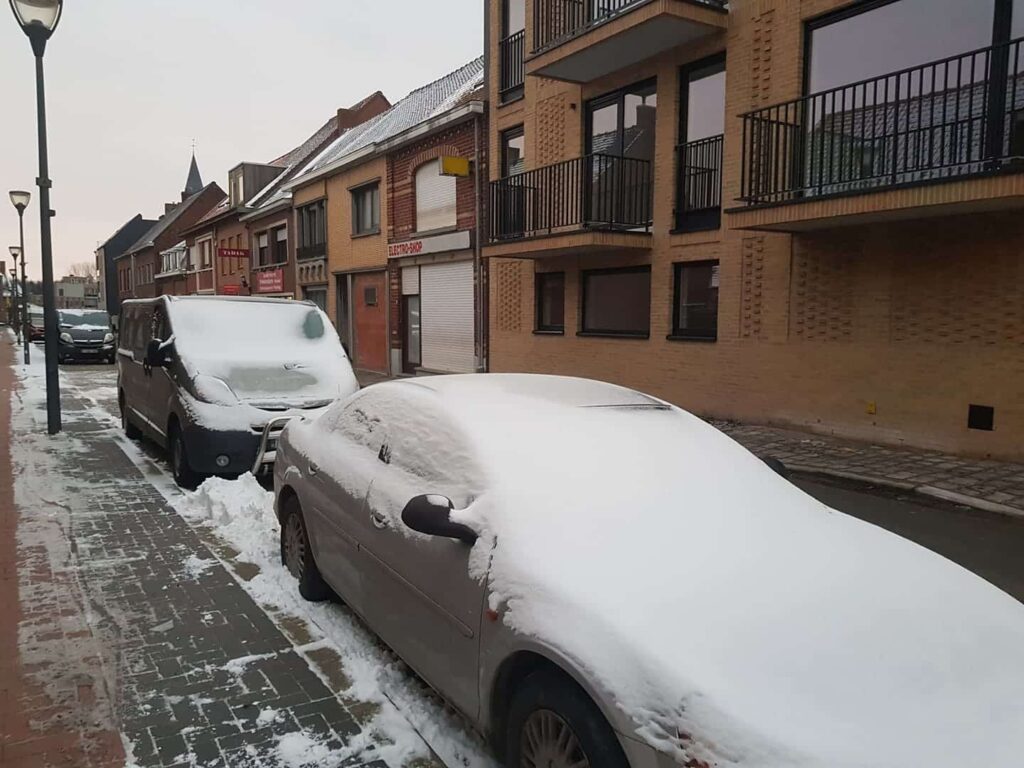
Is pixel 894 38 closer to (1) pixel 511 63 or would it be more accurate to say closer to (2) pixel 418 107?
(1) pixel 511 63

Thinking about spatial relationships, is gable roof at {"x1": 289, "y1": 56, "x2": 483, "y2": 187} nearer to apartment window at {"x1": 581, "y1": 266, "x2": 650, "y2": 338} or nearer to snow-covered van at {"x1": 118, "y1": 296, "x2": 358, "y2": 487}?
apartment window at {"x1": 581, "y1": 266, "x2": 650, "y2": 338}

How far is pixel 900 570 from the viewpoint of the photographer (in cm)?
266

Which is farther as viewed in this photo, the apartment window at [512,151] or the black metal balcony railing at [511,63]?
the apartment window at [512,151]

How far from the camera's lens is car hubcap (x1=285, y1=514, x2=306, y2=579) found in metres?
4.63

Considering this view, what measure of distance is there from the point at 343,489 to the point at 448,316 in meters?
14.5

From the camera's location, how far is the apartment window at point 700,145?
37.9 feet

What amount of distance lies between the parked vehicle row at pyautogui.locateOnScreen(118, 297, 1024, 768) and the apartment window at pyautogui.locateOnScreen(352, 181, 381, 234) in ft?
59.6

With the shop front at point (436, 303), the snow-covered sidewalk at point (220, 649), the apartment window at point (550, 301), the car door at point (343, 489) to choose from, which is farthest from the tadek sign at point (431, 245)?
the car door at point (343, 489)

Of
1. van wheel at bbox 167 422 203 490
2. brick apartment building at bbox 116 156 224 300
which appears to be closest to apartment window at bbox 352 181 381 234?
van wheel at bbox 167 422 203 490

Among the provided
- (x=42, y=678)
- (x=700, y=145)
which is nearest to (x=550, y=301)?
(x=700, y=145)

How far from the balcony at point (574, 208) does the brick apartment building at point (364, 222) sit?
328 centimetres

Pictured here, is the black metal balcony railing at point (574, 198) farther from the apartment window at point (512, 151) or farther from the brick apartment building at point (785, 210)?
the apartment window at point (512, 151)

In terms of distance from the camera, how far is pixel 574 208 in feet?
44.0

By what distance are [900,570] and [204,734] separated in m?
2.79
